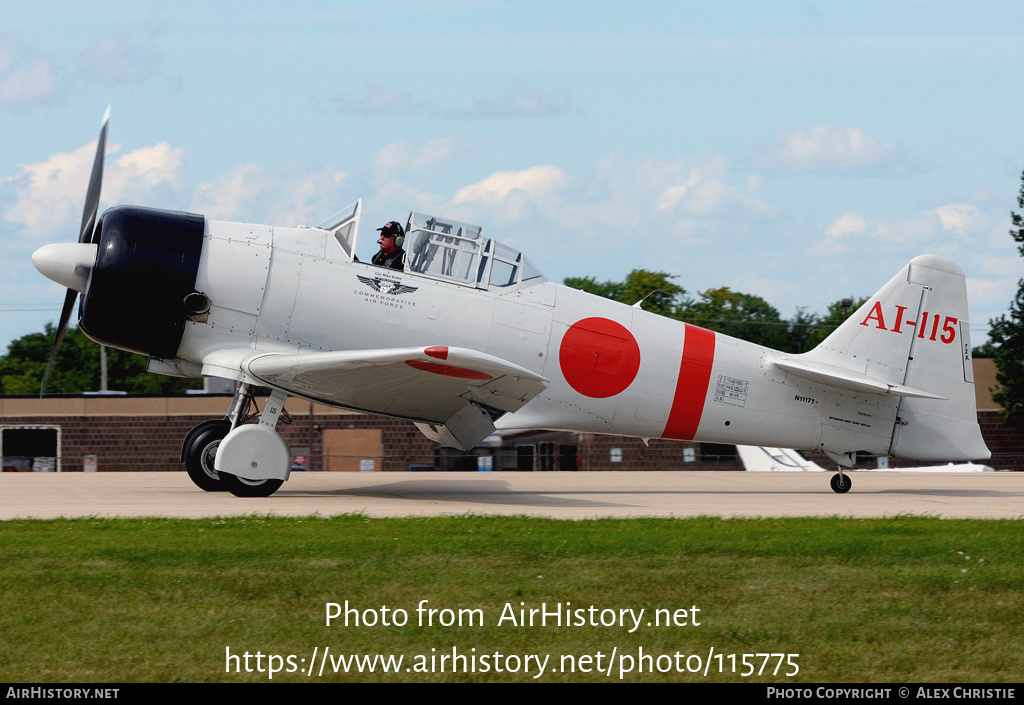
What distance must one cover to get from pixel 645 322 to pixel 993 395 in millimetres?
33290

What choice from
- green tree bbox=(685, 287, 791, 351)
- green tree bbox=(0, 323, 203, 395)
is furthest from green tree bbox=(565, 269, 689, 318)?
green tree bbox=(0, 323, 203, 395)

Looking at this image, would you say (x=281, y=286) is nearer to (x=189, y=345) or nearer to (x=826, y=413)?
(x=189, y=345)

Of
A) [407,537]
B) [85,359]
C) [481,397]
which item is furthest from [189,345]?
[85,359]

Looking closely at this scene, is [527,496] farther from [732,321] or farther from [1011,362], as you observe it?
[732,321]

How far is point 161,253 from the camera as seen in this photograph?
11.7 metres

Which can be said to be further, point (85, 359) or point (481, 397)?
point (85, 359)

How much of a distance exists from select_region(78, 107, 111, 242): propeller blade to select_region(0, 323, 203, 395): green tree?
57873mm

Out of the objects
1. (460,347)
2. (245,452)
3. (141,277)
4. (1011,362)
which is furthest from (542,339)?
(1011,362)

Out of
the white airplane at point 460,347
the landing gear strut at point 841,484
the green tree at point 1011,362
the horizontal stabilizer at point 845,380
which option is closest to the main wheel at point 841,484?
the landing gear strut at point 841,484

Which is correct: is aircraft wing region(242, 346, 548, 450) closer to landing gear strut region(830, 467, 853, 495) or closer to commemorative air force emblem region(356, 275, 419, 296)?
commemorative air force emblem region(356, 275, 419, 296)

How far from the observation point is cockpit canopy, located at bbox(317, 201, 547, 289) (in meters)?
12.5

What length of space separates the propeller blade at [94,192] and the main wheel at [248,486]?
339cm

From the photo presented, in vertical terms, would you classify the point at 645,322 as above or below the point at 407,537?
above

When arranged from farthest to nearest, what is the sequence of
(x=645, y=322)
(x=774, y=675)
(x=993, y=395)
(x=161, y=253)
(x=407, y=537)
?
(x=993, y=395), (x=645, y=322), (x=161, y=253), (x=407, y=537), (x=774, y=675)
